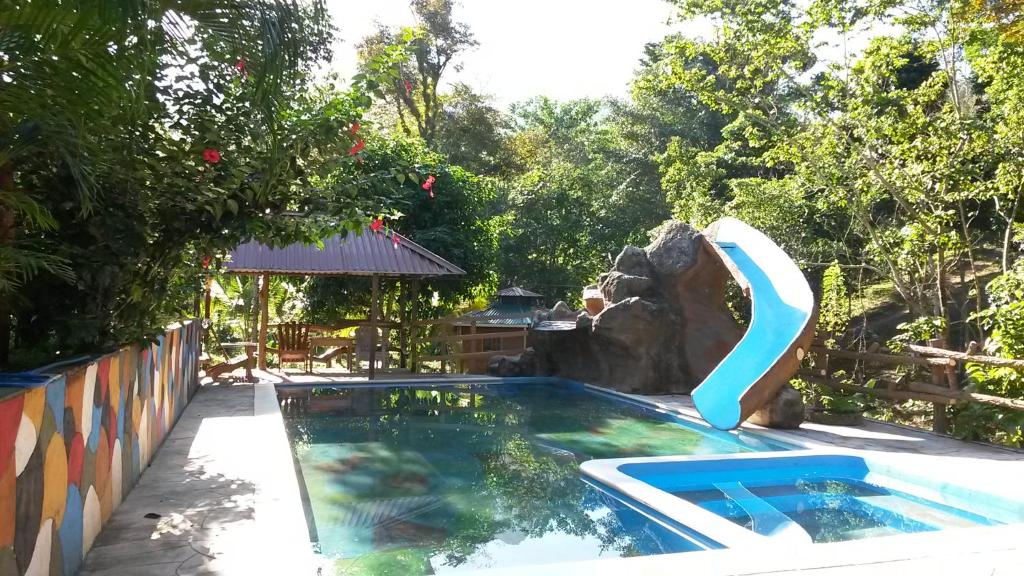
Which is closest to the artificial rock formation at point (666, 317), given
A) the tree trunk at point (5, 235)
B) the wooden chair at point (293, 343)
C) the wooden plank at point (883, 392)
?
the wooden plank at point (883, 392)

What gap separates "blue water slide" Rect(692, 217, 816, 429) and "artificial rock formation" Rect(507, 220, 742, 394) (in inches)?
44.0

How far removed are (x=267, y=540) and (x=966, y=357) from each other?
298 inches

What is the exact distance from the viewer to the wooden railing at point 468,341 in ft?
50.0

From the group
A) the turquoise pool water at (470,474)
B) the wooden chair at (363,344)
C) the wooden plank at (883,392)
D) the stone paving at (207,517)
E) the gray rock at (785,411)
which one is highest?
the wooden chair at (363,344)

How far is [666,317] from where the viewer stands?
12.0 meters

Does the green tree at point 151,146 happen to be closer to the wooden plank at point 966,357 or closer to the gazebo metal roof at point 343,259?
the gazebo metal roof at point 343,259

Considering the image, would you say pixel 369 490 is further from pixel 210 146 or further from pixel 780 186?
pixel 780 186

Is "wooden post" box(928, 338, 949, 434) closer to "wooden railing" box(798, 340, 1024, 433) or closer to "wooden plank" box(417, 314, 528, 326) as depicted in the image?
"wooden railing" box(798, 340, 1024, 433)

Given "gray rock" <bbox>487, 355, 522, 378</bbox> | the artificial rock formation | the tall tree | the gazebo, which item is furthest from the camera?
the tall tree

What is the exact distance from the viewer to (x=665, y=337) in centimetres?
1202

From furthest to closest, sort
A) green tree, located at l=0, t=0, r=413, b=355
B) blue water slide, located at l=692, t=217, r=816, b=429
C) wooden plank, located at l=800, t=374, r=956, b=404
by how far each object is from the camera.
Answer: blue water slide, located at l=692, t=217, r=816, b=429 → wooden plank, located at l=800, t=374, r=956, b=404 → green tree, located at l=0, t=0, r=413, b=355

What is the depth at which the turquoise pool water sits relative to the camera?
16.4 ft

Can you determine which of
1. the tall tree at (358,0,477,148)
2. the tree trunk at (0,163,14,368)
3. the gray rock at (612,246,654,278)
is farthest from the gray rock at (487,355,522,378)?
the tall tree at (358,0,477,148)

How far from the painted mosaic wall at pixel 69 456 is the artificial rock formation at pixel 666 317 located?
25.2 ft
